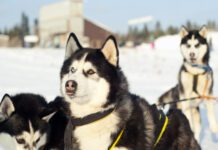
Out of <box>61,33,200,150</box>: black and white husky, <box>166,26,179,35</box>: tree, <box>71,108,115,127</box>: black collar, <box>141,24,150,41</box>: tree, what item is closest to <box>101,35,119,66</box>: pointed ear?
<box>61,33,200,150</box>: black and white husky

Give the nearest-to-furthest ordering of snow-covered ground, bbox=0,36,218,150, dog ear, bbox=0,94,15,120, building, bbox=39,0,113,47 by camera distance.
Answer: dog ear, bbox=0,94,15,120
snow-covered ground, bbox=0,36,218,150
building, bbox=39,0,113,47

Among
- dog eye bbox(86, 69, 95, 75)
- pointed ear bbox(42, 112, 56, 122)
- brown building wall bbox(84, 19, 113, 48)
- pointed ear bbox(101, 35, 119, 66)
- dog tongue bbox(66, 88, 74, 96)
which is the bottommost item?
pointed ear bbox(42, 112, 56, 122)

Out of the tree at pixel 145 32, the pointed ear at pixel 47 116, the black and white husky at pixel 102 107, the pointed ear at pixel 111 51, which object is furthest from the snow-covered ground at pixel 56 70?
the tree at pixel 145 32

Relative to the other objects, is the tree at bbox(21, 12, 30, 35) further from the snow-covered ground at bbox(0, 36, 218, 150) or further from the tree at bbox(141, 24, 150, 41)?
the snow-covered ground at bbox(0, 36, 218, 150)

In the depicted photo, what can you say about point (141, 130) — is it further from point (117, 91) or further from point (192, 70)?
point (192, 70)

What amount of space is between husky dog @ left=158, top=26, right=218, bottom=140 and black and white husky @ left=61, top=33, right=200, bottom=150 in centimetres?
303

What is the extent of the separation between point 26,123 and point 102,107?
78cm

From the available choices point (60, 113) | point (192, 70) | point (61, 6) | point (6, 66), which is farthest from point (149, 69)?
point (61, 6)

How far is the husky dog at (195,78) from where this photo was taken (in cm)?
→ 624

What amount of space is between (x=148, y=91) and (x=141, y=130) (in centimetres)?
803

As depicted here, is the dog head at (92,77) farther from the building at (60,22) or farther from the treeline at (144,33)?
the treeline at (144,33)

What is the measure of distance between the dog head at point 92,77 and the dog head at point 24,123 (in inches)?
19.2

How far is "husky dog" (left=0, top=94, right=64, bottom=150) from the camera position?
3457mm

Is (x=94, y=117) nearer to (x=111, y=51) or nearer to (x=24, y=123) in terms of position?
(x=111, y=51)
